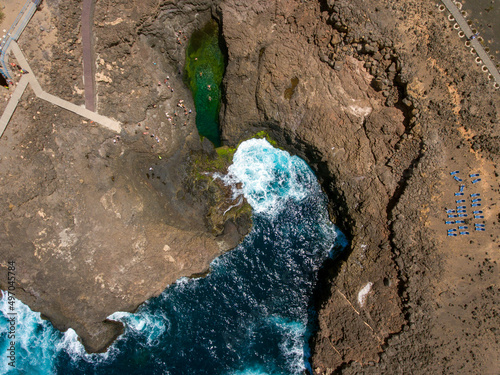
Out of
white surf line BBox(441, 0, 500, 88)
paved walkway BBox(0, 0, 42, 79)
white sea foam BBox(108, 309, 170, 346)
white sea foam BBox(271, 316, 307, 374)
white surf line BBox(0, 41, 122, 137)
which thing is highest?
white surf line BBox(441, 0, 500, 88)

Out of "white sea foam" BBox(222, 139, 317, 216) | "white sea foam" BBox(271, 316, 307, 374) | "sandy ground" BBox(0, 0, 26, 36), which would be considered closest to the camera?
"sandy ground" BBox(0, 0, 26, 36)

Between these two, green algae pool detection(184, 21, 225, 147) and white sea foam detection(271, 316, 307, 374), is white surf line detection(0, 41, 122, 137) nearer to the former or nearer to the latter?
green algae pool detection(184, 21, 225, 147)

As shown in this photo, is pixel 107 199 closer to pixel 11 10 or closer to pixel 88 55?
pixel 88 55

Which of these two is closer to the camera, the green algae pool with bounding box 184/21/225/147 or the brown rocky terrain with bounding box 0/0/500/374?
the brown rocky terrain with bounding box 0/0/500/374

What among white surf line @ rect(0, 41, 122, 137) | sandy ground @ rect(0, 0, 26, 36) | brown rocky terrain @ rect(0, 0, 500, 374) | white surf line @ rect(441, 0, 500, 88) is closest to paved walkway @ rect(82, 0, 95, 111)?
brown rocky terrain @ rect(0, 0, 500, 374)

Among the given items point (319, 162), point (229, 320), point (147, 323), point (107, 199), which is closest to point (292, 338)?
point (229, 320)

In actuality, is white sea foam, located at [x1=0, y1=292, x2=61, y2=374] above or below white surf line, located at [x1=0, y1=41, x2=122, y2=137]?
below
